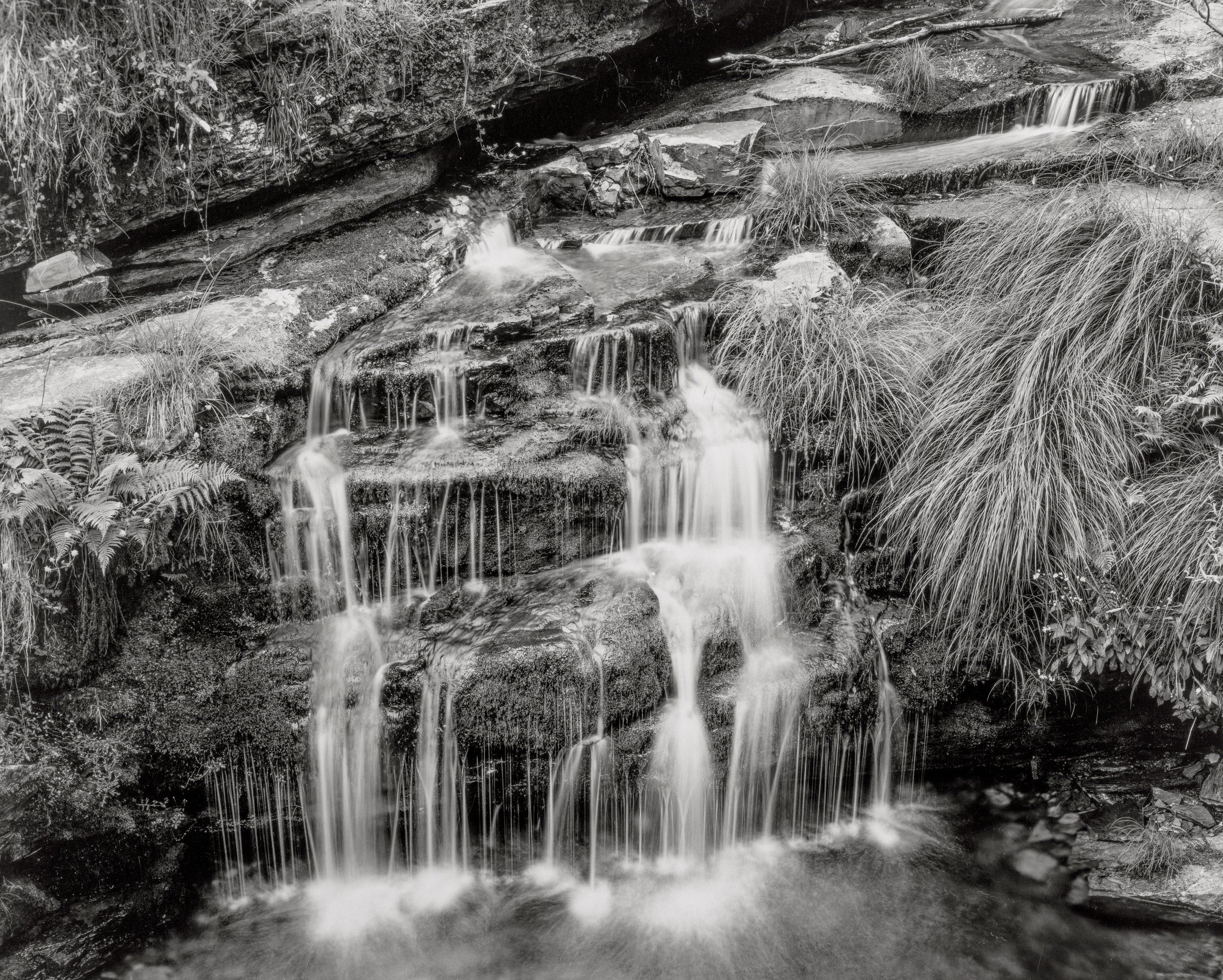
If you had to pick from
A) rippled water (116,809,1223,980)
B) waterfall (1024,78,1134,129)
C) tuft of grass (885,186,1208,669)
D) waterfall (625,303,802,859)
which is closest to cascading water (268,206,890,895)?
waterfall (625,303,802,859)

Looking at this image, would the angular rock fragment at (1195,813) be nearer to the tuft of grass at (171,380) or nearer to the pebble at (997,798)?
the pebble at (997,798)

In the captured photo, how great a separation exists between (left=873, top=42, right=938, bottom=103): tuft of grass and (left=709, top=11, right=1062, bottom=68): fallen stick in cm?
37

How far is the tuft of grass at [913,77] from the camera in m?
7.63

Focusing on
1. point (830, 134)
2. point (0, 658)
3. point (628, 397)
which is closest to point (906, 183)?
point (830, 134)

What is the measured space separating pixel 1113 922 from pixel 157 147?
687cm

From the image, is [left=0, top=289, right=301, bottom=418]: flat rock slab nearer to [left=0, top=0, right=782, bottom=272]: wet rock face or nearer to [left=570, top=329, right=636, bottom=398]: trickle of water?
[left=0, top=0, right=782, bottom=272]: wet rock face

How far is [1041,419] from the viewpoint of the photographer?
439 centimetres

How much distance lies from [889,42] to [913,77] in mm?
647

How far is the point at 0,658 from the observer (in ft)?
13.3

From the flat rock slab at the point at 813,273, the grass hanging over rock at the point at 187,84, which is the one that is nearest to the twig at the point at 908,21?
the flat rock slab at the point at 813,273

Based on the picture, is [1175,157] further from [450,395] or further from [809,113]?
[450,395]

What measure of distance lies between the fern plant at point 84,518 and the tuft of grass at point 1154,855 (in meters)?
4.82

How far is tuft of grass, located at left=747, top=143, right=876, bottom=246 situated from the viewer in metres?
6.12

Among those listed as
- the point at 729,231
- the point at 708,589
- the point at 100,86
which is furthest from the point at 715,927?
the point at 100,86
